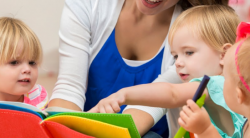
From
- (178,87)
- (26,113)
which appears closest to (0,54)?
(26,113)

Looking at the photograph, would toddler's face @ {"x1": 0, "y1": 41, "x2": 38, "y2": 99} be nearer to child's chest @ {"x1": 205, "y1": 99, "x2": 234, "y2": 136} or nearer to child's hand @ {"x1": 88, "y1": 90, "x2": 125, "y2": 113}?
child's hand @ {"x1": 88, "y1": 90, "x2": 125, "y2": 113}

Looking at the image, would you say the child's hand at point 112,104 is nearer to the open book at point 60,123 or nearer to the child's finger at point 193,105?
the open book at point 60,123

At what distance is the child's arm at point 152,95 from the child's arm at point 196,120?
176mm

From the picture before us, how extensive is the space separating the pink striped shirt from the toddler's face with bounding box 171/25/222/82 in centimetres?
58

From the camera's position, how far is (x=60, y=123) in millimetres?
764

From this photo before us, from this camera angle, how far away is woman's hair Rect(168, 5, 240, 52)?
1.03m

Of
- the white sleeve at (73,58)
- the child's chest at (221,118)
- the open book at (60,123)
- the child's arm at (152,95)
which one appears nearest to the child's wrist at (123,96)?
the child's arm at (152,95)

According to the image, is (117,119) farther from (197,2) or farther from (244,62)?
(197,2)

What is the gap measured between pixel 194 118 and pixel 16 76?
680 millimetres

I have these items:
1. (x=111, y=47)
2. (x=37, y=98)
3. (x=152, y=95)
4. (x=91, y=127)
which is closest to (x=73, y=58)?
(x=111, y=47)

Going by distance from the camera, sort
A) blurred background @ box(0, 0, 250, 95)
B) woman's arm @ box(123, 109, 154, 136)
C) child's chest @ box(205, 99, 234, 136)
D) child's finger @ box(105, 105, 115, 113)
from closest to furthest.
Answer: child's finger @ box(105, 105, 115, 113), child's chest @ box(205, 99, 234, 136), woman's arm @ box(123, 109, 154, 136), blurred background @ box(0, 0, 250, 95)

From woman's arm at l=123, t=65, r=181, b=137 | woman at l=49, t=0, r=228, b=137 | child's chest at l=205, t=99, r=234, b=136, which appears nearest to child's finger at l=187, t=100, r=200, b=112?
child's chest at l=205, t=99, r=234, b=136

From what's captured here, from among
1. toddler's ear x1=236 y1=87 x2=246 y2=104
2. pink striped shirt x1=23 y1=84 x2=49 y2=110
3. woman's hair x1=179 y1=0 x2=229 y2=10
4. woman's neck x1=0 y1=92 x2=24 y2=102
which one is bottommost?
pink striped shirt x1=23 y1=84 x2=49 y2=110

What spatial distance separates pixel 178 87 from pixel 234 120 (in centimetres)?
16
